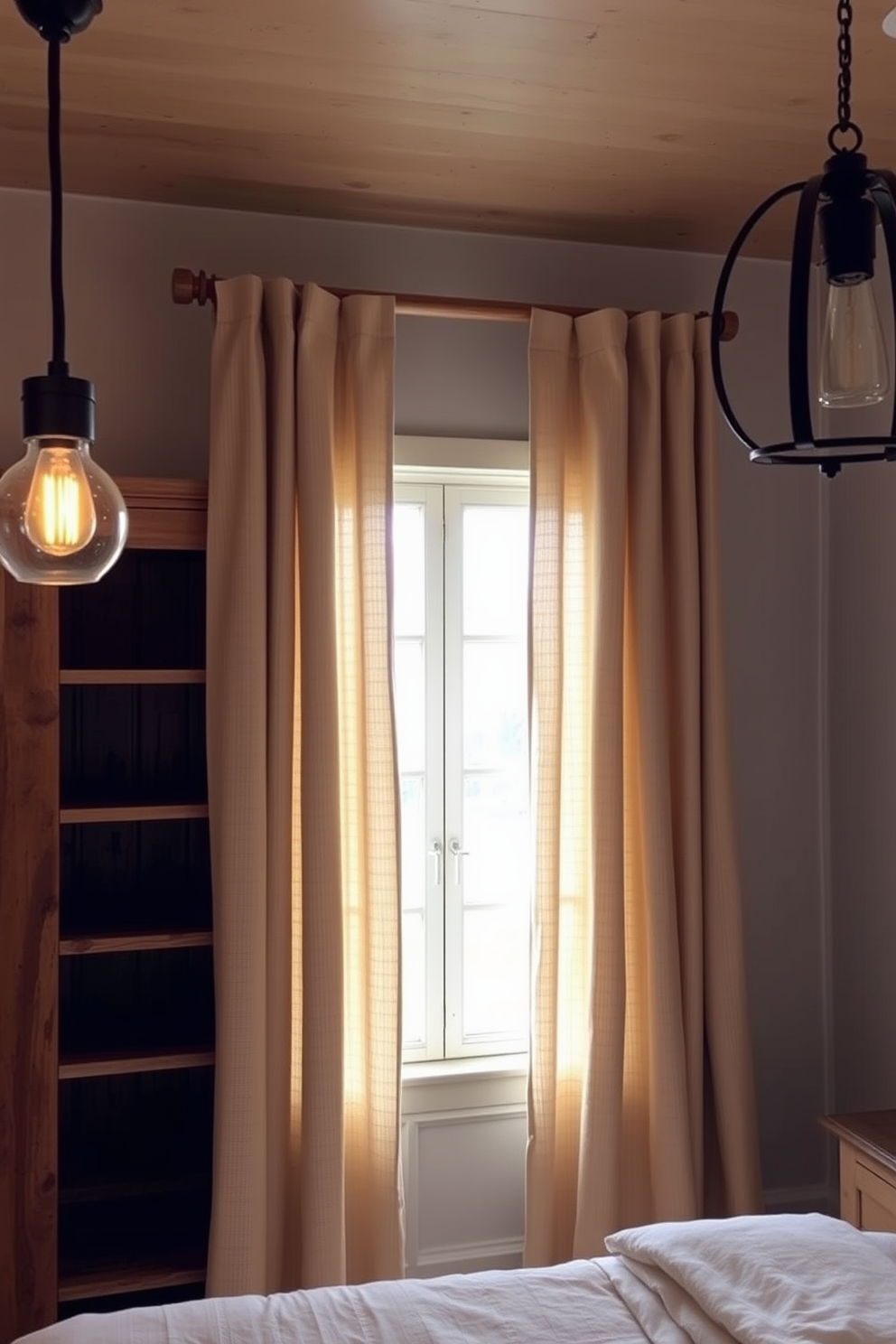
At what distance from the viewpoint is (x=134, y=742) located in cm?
276

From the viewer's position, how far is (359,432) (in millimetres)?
2676

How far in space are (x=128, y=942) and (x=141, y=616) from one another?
0.74 meters

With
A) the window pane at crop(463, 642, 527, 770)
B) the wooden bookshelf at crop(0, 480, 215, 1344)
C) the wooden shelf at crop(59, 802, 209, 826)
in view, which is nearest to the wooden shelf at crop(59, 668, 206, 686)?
the wooden bookshelf at crop(0, 480, 215, 1344)

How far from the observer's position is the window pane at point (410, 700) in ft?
9.79

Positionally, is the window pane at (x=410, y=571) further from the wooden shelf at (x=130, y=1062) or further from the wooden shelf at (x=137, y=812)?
the wooden shelf at (x=130, y=1062)

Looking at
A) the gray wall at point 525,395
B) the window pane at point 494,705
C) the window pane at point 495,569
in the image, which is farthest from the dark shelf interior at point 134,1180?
the gray wall at point 525,395

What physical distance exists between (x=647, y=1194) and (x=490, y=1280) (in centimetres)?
113

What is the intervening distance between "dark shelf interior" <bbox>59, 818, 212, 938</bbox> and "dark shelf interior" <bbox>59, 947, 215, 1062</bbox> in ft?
0.36

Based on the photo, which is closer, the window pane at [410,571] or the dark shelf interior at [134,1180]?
the dark shelf interior at [134,1180]

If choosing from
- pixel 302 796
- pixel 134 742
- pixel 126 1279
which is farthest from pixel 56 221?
pixel 126 1279

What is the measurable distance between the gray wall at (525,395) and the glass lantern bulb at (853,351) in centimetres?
202

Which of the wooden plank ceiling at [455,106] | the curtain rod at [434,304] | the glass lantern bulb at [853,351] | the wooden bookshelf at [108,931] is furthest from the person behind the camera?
the curtain rod at [434,304]

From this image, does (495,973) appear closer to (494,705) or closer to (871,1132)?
(494,705)

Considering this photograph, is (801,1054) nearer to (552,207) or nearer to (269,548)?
(269,548)
